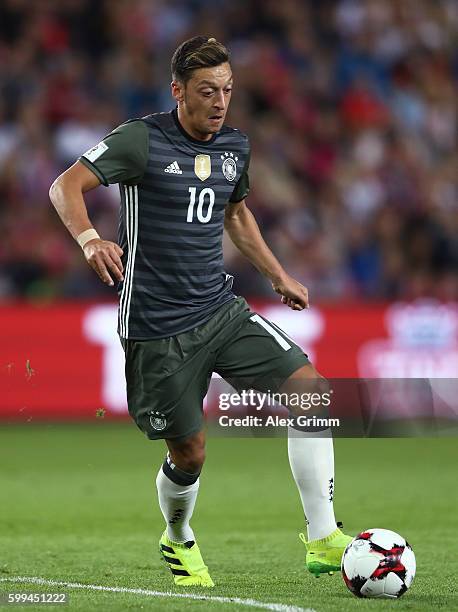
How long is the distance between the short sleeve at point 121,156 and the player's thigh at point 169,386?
74 centimetres

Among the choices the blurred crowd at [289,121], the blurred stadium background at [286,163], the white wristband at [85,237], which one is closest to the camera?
the white wristband at [85,237]

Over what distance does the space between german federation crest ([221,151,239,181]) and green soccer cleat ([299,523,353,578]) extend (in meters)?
1.64

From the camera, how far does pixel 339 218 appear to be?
15.0 meters

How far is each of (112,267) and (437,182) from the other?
11148 millimetres

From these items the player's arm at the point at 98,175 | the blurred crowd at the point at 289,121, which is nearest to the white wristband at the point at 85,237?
the player's arm at the point at 98,175

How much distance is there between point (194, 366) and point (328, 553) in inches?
39.1

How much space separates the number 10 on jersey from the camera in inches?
228

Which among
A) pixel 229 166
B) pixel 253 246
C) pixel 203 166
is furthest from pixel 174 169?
pixel 253 246

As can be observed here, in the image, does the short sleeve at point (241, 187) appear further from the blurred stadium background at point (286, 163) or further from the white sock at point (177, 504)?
the blurred stadium background at point (286, 163)

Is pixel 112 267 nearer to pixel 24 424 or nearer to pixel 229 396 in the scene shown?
pixel 229 396

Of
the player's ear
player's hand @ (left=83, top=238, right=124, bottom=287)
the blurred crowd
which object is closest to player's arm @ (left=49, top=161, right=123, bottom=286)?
player's hand @ (left=83, top=238, right=124, bottom=287)

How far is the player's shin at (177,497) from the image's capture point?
235 inches

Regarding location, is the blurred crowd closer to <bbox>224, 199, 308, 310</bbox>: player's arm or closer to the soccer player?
<bbox>224, 199, 308, 310</bbox>: player's arm

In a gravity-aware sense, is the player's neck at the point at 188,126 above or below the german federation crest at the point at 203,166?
above
